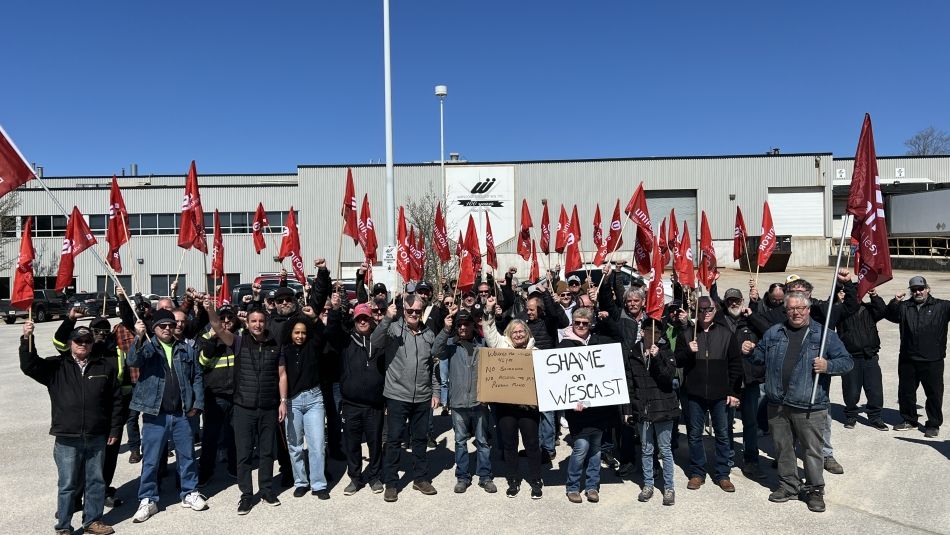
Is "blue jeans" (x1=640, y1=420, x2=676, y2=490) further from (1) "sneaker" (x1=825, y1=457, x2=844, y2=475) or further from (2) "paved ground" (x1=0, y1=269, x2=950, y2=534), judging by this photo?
(1) "sneaker" (x1=825, y1=457, x2=844, y2=475)

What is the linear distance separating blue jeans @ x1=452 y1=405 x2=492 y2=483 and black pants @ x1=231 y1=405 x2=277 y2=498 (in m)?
1.85

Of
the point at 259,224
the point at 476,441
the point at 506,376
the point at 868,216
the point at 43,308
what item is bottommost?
the point at 43,308

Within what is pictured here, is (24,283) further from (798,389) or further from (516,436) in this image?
(798,389)

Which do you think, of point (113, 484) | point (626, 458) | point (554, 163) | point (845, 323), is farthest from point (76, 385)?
point (554, 163)

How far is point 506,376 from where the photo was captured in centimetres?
631

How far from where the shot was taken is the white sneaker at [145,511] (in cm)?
568

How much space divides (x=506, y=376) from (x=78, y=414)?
12.5 feet

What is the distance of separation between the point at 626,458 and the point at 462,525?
7.31 feet

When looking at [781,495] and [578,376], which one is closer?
[781,495]

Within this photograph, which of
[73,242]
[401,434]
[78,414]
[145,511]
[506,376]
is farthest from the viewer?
[73,242]

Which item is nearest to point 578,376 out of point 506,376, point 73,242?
point 506,376

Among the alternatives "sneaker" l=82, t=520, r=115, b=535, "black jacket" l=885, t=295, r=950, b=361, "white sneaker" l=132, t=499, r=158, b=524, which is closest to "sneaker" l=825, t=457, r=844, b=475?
"black jacket" l=885, t=295, r=950, b=361

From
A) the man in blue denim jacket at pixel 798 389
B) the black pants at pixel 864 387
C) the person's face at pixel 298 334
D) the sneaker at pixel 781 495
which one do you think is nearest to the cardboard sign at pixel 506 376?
the person's face at pixel 298 334

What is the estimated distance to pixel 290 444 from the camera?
6.38m
